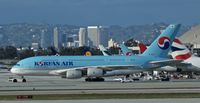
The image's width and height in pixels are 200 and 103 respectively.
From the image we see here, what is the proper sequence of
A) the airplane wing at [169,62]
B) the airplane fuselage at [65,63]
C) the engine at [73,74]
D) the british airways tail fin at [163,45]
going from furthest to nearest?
1. the british airways tail fin at [163,45]
2. the airplane fuselage at [65,63]
3. the airplane wing at [169,62]
4. the engine at [73,74]

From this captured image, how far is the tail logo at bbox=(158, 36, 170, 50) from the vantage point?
340 ft

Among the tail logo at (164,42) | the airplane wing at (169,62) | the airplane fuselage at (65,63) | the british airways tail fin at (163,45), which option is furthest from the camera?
the tail logo at (164,42)

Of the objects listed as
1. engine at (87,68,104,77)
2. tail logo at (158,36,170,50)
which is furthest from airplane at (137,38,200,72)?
engine at (87,68,104,77)

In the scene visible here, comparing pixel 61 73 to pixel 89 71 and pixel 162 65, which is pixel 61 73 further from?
pixel 162 65

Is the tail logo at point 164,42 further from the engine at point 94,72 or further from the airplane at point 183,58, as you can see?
the engine at point 94,72

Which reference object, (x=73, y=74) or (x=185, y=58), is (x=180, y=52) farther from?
(x=73, y=74)

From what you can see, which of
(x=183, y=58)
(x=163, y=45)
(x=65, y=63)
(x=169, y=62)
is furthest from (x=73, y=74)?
(x=183, y=58)

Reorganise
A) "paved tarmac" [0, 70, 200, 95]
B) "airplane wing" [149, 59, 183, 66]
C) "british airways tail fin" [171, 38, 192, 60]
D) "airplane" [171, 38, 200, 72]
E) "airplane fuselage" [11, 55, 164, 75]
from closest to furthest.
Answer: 1. "paved tarmac" [0, 70, 200, 95]
2. "airplane wing" [149, 59, 183, 66]
3. "airplane fuselage" [11, 55, 164, 75]
4. "airplane" [171, 38, 200, 72]
5. "british airways tail fin" [171, 38, 192, 60]

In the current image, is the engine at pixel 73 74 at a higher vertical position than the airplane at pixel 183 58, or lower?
lower

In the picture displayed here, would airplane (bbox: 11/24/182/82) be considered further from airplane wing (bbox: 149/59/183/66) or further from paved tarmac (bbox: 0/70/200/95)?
paved tarmac (bbox: 0/70/200/95)

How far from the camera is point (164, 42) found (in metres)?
104

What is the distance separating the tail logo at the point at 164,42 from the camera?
340 ft

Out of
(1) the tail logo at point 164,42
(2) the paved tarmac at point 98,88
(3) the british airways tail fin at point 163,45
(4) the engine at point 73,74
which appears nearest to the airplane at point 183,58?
(3) the british airways tail fin at point 163,45

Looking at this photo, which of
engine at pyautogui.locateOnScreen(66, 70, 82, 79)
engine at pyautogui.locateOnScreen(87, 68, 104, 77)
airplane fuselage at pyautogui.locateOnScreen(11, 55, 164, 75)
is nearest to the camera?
engine at pyautogui.locateOnScreen(66, 70, 82, 79)
